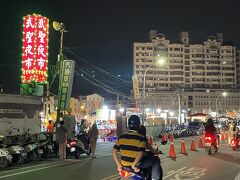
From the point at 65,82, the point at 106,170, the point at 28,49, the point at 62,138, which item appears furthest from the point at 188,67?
the point at 106,170

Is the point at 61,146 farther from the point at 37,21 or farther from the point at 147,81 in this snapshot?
the point at 147,81

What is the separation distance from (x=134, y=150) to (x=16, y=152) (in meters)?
10.8

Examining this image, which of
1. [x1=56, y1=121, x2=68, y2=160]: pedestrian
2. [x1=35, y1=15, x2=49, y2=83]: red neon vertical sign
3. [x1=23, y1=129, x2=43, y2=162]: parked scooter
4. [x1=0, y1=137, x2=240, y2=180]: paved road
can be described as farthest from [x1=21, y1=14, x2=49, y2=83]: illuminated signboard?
[x1=0, y1=137, x2=240, y2=180]: paved road

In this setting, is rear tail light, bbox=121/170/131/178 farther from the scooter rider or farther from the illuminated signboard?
the illuminated signboard

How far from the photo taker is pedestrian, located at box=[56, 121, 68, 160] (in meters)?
17.5

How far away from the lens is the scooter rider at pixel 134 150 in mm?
6199

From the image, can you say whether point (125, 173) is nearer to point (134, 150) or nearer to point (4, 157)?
point (134, 150)

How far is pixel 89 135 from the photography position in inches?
757

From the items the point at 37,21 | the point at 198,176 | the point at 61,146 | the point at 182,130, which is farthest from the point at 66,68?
the point at 182,130

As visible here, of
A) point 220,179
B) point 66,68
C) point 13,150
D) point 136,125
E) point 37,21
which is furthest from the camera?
point 37,21

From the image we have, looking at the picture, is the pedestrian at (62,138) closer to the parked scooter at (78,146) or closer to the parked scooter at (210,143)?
the parked scooter at (78,146)

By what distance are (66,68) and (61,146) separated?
274 inches

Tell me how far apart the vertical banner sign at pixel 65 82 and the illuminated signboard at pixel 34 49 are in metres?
3.14

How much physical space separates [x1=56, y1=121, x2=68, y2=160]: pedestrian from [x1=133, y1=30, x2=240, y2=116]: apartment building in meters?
112
